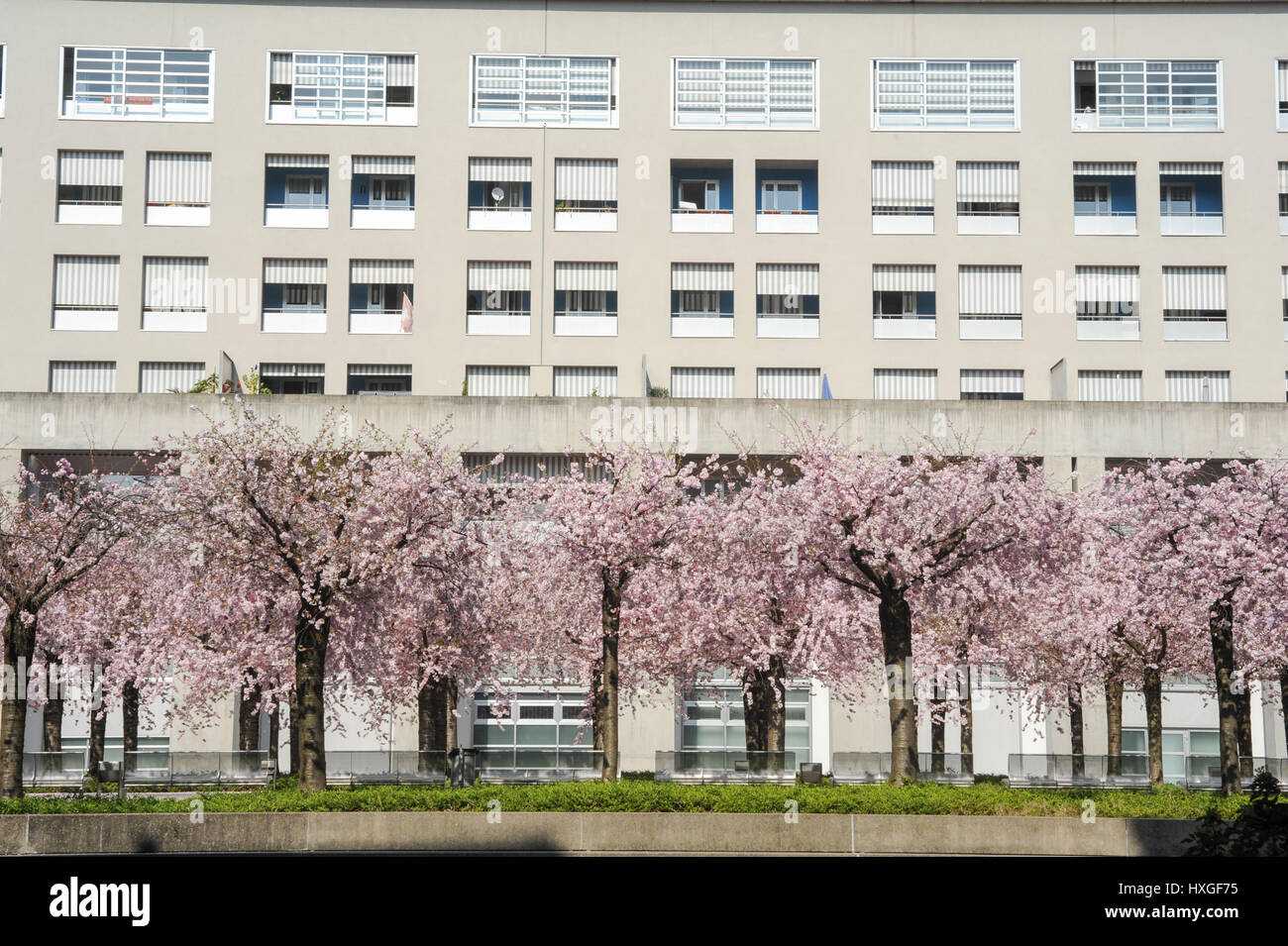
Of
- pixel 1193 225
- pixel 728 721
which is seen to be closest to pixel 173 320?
pixel 728 721

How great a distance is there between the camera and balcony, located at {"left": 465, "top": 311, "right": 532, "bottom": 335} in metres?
52.3

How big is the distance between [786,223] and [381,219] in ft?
51.0

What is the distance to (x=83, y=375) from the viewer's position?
5153 cm

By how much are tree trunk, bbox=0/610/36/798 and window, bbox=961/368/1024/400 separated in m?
35.6

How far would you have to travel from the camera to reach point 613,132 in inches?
2089

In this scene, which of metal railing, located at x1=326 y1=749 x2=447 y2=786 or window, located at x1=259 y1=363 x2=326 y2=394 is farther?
window, located at x1=259 y1=363 x2=326 y2=394

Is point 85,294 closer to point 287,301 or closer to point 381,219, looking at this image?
point 287,301

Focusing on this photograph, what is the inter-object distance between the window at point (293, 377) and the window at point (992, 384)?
2446 cm

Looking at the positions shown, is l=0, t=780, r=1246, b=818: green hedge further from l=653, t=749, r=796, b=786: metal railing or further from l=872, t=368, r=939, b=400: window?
l=872, t=368, r=939, b=400: window

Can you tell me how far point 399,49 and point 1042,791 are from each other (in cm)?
3919

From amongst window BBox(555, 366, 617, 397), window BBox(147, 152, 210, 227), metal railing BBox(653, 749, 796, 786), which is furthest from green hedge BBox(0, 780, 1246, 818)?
window BBox(147, 152, 210, 227)

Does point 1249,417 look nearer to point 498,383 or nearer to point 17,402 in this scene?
point 498,383

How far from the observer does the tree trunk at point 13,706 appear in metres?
26.7
